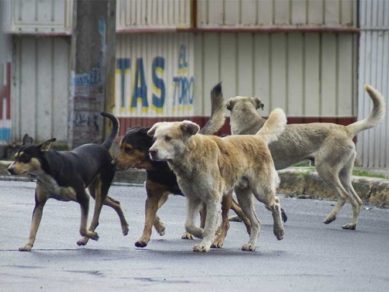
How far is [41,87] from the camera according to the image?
2712 centimetres

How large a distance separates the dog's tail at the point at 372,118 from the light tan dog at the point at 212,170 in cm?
385

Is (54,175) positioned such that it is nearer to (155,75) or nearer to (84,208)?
(84,208)

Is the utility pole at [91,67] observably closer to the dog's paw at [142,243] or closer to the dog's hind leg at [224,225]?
the dog's hind leg at [224,225]

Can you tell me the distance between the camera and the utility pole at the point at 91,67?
21.3 m

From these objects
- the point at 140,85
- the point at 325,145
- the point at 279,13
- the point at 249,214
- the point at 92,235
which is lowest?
the point at 92,235

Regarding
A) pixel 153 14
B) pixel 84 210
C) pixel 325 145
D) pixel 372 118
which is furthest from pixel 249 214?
pixel 153 14

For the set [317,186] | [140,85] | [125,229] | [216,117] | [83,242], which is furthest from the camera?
[140,85]

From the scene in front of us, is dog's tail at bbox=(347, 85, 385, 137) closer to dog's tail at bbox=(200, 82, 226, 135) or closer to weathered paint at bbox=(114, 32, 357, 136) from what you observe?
dog's tail at bbox=(200, 82, 226, 135)

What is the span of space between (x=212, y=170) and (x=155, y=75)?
1368 cm

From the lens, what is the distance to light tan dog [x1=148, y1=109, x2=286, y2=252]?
12.4 metres

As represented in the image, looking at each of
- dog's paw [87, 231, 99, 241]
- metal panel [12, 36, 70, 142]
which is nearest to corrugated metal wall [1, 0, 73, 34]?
metal panel [12, 36, 70, 142]

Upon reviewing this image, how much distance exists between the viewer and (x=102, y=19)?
2144cm

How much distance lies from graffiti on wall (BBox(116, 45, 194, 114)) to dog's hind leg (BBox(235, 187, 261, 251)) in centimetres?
1210

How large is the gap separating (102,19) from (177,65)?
14.5ft
